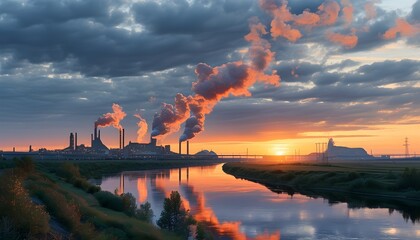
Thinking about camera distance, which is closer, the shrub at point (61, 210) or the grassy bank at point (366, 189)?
the shrub at point (61, 210)

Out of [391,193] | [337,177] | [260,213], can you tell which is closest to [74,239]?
[260,213]

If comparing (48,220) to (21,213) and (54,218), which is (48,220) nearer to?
(21,213)

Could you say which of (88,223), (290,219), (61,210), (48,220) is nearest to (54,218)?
(61,210)

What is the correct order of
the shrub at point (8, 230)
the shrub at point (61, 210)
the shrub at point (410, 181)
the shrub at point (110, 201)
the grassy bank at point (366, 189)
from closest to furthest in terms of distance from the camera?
1. the shrub at point (8, 230)
2. the shrub at point (61, 210)
3. the shrub at point (110, 201)
4. the grassy bank at point (366, 189)
5. the shrub at point (410, 181)

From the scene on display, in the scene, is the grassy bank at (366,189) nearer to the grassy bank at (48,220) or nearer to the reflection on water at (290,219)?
the reflection on water at (290,219)

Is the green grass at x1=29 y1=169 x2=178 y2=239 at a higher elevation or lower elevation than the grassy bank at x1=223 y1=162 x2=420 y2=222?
higher

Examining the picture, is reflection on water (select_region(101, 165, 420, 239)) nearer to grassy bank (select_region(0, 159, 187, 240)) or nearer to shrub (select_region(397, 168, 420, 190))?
grassy bank (select_region(0, 159, 187, 240))

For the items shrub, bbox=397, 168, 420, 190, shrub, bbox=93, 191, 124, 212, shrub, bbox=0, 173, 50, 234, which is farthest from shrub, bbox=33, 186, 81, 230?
shrub, bbox=397, 168, 420, 190

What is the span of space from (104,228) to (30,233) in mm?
8513

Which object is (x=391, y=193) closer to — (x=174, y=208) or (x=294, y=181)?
(x=294, y=181)

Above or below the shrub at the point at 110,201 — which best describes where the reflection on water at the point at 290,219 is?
below

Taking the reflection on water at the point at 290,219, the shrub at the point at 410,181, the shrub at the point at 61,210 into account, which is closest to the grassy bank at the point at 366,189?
the shrub at the point at 410,181

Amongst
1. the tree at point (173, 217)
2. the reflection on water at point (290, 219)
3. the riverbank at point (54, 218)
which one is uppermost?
the riverbank at point (54, 218)

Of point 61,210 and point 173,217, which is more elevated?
point 61,210
